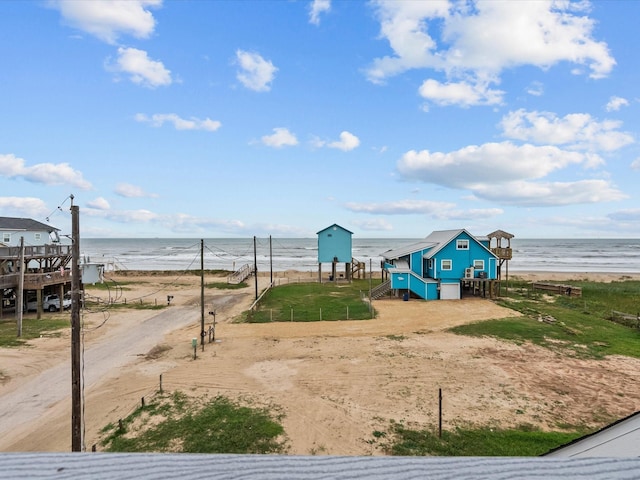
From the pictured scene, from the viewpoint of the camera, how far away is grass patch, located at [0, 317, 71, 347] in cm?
2342

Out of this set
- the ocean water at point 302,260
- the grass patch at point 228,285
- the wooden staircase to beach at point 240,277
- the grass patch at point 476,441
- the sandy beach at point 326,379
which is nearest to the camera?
the grass patch at point 476,441

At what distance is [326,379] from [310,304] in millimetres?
→ 17982

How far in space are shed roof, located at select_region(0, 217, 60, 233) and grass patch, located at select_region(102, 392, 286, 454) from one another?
40067 mm

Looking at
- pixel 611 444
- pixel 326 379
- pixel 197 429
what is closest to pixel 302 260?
pixel 326 379

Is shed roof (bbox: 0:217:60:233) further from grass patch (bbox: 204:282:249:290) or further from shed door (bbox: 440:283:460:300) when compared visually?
shed door (bbox: 440:283:460:300)

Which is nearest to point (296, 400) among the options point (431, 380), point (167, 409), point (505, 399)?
point (167, 409)

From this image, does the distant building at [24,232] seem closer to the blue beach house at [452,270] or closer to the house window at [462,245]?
the blue beach house at [452,270]

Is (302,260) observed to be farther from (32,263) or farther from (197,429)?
(197,429)

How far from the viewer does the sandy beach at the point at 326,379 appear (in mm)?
12773

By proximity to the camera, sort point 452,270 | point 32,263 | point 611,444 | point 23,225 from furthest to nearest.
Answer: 1. point 32,263
2. point 23,225
3. point 452,270
4. point 611,444

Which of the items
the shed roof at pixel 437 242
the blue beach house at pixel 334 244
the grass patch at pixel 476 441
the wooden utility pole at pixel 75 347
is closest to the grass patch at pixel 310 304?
the blue beach house at pixel 334 244

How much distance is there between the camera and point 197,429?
12.1 m

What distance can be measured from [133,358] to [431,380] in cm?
1672

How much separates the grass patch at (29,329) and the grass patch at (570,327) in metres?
29.7
